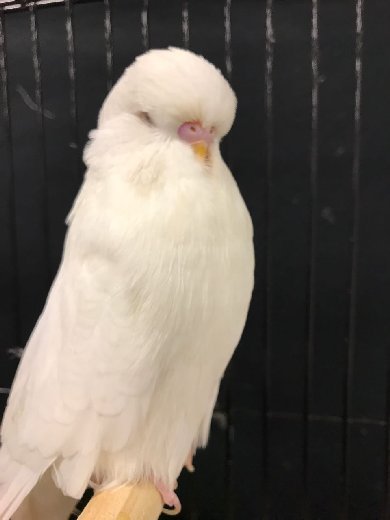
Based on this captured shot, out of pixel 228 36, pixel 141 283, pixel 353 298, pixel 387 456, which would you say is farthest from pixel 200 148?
pixel 387 456

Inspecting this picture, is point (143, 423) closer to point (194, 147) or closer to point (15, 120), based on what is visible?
point (194, 147)

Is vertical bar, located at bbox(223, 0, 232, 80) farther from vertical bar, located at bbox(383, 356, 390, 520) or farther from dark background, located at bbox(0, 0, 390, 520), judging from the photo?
vertical bar, located at bbox(383, 356, 390, 520)

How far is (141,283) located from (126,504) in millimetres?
258

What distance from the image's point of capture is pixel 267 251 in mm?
1069

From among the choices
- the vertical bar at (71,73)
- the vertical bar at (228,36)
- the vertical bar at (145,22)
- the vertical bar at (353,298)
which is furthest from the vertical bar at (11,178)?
the vertical bar at (353,298)

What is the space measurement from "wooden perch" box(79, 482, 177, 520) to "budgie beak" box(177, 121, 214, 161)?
1.29 feet

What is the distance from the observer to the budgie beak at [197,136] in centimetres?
65

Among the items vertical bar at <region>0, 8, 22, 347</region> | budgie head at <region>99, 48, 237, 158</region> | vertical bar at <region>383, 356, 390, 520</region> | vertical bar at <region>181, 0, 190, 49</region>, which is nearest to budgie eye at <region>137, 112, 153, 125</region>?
budgie head at <region>99, 48, 237, 158</region>

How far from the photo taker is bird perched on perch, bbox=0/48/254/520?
642mm

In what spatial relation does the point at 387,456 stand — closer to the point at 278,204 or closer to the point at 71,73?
the point at 278,204

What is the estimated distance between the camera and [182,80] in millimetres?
625

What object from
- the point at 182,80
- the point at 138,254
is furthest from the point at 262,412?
the point at 182,80

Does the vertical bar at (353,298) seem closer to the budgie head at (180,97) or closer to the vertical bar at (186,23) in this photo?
the vertical bar at (186,23)

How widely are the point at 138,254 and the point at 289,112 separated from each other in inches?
19.9
